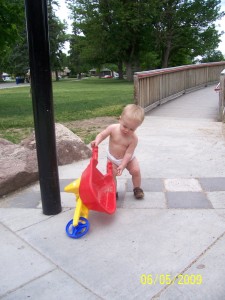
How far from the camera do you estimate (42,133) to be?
10.5 ft

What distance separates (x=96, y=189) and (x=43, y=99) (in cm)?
93

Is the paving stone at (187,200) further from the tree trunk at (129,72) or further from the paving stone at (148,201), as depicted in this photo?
the tree trunk at (129,72)

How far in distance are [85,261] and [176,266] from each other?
0.63 metres

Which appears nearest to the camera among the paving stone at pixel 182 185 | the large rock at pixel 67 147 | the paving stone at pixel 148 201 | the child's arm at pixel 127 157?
the child's arm at pixel 127 157

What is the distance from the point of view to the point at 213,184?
160 inches

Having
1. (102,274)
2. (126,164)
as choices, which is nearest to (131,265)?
(102,274)

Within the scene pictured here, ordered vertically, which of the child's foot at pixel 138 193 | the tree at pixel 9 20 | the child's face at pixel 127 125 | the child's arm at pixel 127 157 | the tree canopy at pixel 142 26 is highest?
the tree canopy at pixel 142 26

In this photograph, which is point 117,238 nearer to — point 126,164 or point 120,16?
point 126,164

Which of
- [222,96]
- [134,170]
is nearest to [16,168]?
[134,170]

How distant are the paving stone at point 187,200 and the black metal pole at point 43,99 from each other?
1107mm

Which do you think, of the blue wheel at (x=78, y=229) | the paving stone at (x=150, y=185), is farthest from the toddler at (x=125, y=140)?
the blue wheel at (x=78, y=229)

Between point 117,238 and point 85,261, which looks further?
point 117,238

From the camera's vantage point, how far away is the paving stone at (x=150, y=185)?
397 cm

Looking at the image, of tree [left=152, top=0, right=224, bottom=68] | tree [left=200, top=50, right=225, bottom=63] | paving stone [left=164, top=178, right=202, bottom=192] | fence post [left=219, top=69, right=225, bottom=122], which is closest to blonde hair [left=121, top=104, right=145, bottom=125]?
paving stone [left=164, top=178, right=202, bottom=192]
